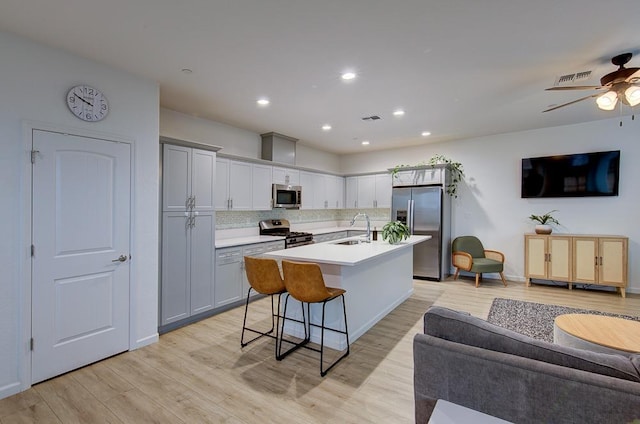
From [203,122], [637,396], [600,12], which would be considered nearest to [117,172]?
[203,122]

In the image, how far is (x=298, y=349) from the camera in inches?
120

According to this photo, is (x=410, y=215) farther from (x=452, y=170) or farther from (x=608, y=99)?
(x=608, y=99)

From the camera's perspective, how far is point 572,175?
17.0 ft

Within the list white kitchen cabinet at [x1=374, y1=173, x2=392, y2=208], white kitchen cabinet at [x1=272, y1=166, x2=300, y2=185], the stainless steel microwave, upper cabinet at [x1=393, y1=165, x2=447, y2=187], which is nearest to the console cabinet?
upper cabinet at [x1=393, y1=165, x2=447, y2=187]

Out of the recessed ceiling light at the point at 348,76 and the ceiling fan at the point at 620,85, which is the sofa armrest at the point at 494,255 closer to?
the ceiling fan at the point at 620,85

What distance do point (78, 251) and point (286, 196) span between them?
348 centimetres

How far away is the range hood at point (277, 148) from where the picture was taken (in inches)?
219

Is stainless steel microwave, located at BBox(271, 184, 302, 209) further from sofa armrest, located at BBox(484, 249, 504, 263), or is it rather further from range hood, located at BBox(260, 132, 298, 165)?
sofa armrest, located at BBox(484, 249, 504, 263)

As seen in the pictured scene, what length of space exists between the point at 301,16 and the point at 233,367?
2.92m

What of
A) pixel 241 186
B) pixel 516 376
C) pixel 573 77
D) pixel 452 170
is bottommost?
pixel 516 376

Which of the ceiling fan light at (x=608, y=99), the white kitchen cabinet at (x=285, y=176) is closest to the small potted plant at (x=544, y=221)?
the ceiling fan light at (x=608, y=99)

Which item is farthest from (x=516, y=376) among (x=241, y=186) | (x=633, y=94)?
(x=241, y=186)

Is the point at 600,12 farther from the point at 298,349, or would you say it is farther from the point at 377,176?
the point at 377,176

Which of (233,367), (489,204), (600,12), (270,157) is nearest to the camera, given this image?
(600,12)
